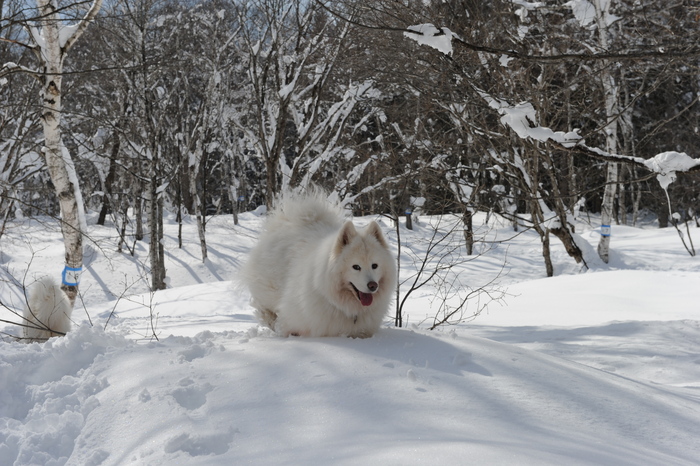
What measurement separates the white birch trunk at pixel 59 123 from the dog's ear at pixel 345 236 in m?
4.68

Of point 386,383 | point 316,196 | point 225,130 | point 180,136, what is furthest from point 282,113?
point 225,130

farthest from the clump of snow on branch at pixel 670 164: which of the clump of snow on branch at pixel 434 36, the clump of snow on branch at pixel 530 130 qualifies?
the clump of snow on branch at pixel 434 36

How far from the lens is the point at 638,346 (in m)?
5.34

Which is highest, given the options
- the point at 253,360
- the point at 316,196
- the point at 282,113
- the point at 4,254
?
the point at 282,113

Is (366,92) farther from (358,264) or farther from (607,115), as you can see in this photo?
(358,264)

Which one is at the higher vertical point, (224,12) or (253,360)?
(224,12)

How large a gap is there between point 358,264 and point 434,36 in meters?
1.69

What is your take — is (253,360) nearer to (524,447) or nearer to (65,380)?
(65,380)

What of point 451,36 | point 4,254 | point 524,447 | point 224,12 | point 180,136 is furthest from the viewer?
point 180,136

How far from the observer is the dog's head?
4.04 metres

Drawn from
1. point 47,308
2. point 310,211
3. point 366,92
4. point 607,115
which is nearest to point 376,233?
point 310,211

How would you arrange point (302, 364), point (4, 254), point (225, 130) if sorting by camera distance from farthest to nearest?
point (225, 130)
point (4, 254)
point (302, 364)

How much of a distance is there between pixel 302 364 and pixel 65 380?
1395mm

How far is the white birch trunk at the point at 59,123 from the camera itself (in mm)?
7461
